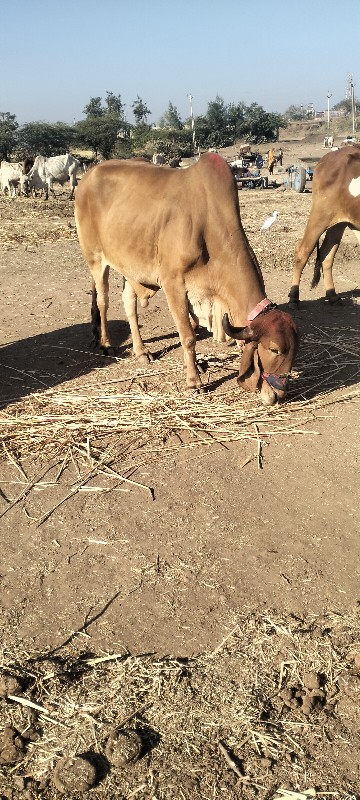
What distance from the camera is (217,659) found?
10.4 ft

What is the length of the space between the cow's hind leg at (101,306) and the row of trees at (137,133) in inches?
1458

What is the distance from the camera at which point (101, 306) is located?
7.15 m

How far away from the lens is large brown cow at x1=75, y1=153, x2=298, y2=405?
5227mm

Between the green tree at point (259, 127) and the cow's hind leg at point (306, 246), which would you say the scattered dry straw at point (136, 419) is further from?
the green tree at point (259, 127)

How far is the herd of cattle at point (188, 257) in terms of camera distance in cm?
525

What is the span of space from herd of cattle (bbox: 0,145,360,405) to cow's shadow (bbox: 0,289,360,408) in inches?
12.3

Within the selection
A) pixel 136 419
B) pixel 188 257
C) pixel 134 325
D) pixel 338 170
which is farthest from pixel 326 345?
pixel 136 419

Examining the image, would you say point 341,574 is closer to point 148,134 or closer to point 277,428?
point 277,428

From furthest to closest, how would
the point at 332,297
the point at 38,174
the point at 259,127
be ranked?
the point at 259,127
the point at 38,174
the point at 332,297

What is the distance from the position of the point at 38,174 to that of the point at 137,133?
3026 centimetres

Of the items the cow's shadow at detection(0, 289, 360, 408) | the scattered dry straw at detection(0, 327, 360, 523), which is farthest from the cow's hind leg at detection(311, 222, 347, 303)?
the scattered dry straw at detection(0, 327, 360, 523)

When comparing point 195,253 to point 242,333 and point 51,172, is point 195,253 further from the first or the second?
point 51,172

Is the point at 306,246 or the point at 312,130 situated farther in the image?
the point at 312,130

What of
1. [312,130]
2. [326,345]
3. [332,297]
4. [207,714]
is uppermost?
[312,130]
